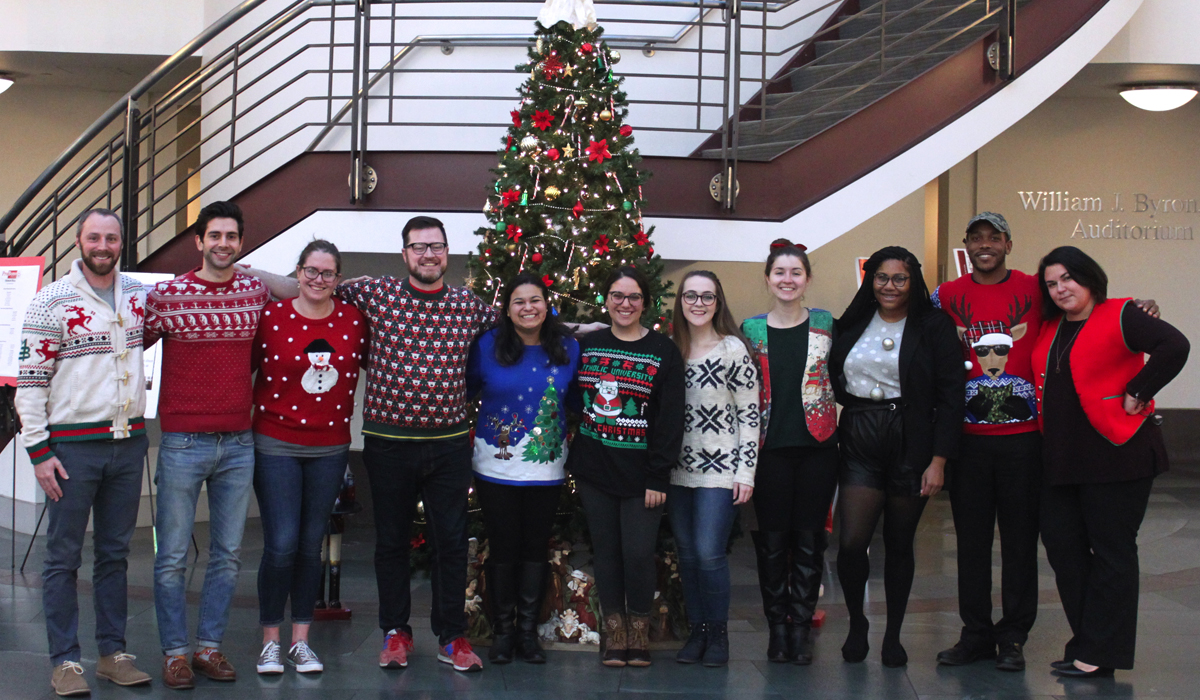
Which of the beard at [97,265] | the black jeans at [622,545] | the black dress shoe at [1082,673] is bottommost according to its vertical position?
the black dress shoe at [1082,673]

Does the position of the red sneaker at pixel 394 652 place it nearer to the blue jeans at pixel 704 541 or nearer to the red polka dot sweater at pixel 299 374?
the red polka dot sweater at pixel 299 374

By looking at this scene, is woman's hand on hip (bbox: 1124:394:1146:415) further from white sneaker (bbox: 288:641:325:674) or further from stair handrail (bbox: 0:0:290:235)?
stair handrail (bbox: 0:0:290:235)

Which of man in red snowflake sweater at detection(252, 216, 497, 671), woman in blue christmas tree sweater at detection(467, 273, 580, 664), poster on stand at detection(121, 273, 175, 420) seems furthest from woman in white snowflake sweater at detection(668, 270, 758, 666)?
poster on stand at detection(121, 273, 175, 420)

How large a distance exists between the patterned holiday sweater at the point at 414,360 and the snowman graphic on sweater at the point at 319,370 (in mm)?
156

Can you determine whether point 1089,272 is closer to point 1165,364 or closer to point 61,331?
point 1165,364

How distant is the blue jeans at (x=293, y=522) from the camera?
4.16 m

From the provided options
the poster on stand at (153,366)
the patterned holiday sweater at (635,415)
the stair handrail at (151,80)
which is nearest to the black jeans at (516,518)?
the patterned holiday sweater at (635,415)

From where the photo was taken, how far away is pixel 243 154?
8797mm

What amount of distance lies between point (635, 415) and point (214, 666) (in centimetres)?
186

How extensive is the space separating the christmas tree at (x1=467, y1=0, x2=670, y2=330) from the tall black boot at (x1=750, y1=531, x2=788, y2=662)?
1.11 m

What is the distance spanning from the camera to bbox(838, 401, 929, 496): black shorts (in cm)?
426

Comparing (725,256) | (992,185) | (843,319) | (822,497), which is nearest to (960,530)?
(822,497)

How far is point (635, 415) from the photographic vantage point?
169 inches

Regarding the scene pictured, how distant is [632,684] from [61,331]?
247 cm
